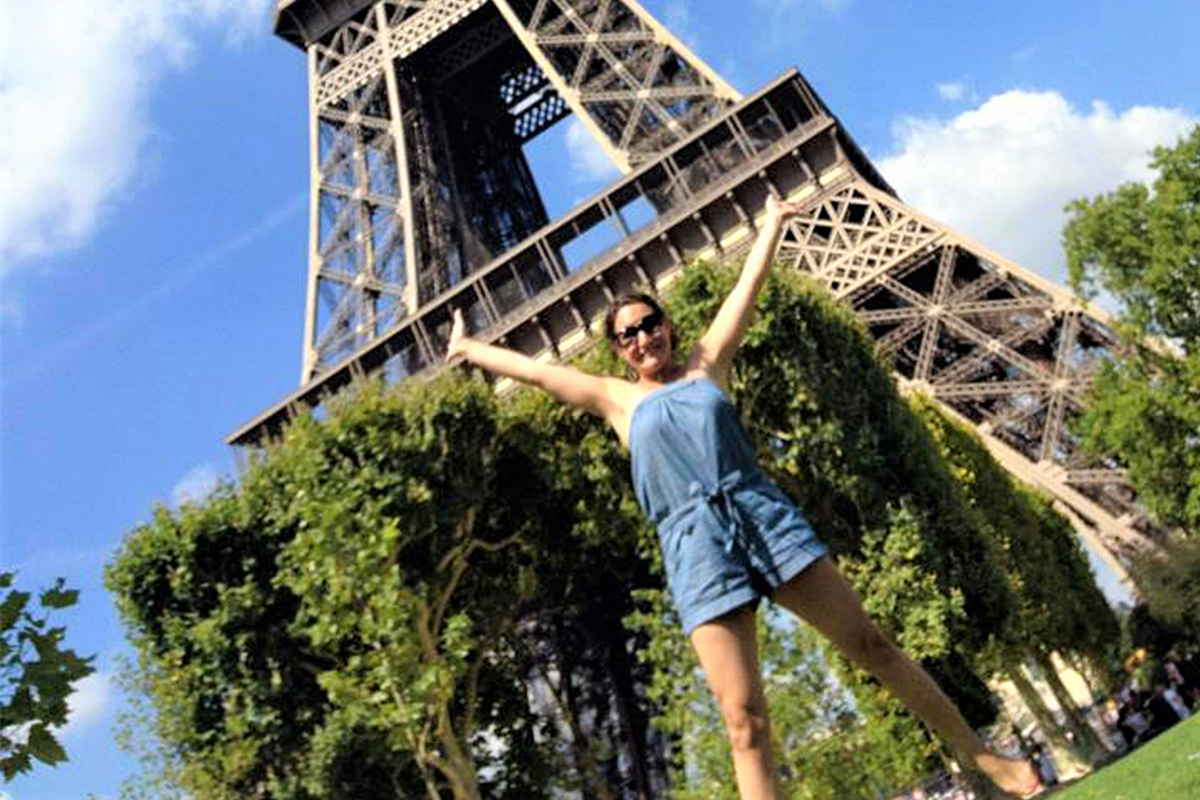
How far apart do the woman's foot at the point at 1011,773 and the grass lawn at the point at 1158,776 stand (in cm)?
477

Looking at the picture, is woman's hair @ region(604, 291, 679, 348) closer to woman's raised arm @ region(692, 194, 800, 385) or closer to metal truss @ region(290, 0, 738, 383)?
woman's raised arm @ region(692, 194, 800, 385)

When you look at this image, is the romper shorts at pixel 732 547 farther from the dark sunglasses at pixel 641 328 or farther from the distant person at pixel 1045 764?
the distant person at pixel 1045 764

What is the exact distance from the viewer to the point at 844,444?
52.2 feet

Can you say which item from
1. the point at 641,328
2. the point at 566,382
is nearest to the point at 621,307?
the point at 641,328

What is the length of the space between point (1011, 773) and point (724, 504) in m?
0.96

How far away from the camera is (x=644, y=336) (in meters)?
3.17

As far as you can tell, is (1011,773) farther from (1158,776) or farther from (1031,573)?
(1031,573)

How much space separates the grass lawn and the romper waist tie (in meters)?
5.45

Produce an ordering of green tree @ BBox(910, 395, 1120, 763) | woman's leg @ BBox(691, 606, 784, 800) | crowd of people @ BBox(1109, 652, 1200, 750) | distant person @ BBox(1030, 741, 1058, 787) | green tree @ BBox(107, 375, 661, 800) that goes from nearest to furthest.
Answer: woman's leg @ BBox(691, 606, 784, 800) → green tree @ BBox(107, 375, 661, 800) → green tree @ BBox(910, 395, 1120, 763) → crowd of people @ BBox(1109, 652, 1200, 750) → distant person @ BBox(1030, 741, 1058, 787)

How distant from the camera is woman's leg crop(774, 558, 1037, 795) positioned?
9.45 feet

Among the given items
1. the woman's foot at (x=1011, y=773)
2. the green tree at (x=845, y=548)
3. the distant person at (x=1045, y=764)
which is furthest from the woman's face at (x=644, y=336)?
the distant person at (x=1045, y=764)

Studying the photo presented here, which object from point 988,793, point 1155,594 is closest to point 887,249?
point 1155,594

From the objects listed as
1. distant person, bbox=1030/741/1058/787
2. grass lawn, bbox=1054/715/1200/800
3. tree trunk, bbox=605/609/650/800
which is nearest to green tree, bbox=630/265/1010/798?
grass lawn, bbox=1054/715/1200/800

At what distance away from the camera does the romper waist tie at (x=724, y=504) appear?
290 cm
